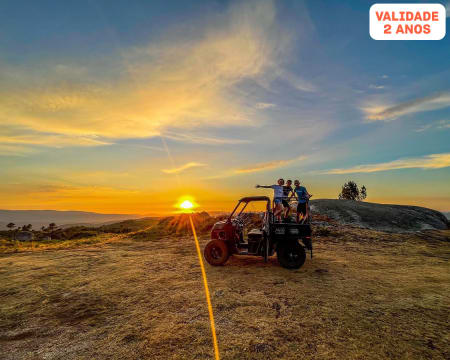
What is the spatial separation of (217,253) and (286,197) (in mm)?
3173

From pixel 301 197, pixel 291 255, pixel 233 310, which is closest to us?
pixel 233 310

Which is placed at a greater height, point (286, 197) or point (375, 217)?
point (286, 197)

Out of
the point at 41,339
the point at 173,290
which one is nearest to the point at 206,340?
the point at 173,290

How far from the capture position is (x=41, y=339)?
4.11m

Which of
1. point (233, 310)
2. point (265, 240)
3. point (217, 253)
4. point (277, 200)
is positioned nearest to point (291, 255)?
point (265, 240)

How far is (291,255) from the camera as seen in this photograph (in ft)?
25.7

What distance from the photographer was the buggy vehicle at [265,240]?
768 centimetres

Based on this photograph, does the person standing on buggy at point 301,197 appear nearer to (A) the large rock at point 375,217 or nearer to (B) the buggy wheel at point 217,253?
(B) the buggy wheel at point 217,253

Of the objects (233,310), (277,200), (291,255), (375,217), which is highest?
(277,200)

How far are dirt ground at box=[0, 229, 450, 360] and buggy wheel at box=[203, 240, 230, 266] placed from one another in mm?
267

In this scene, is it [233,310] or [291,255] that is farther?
[291,255]

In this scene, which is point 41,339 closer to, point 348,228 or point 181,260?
point 181,260

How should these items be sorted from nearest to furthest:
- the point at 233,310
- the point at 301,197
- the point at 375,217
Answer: the point at 233,310 < the point at 301,197 < the point at 375,217

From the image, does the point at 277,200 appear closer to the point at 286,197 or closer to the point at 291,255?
the point at 286,197
